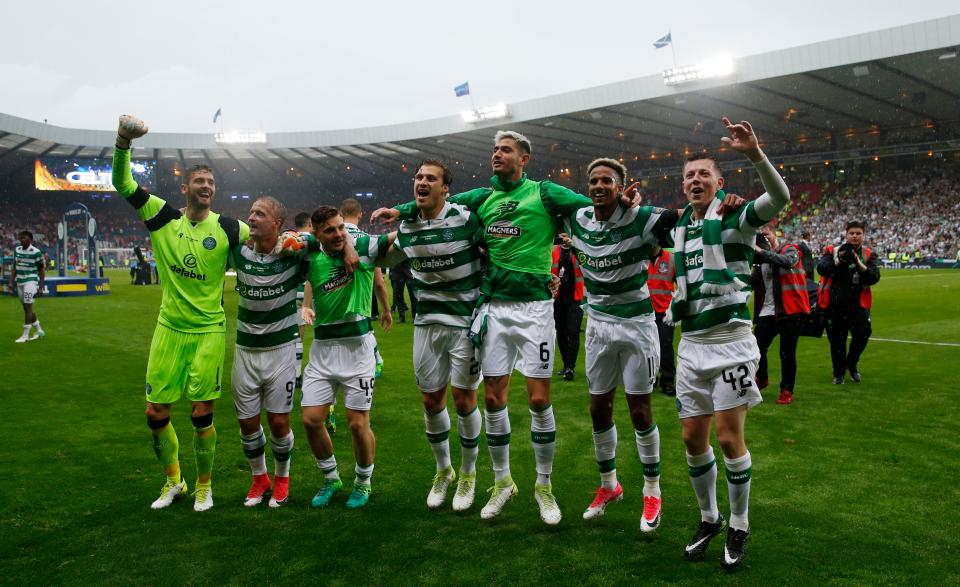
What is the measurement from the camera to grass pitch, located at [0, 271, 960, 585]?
3.79 m

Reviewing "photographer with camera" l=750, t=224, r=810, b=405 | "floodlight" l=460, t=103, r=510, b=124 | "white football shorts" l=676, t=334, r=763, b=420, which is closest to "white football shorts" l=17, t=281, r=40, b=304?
"photographer with camera" l=750, t=224, r=810, b=405

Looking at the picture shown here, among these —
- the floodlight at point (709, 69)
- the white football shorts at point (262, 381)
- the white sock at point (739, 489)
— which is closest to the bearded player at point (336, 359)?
the white football shorts at point (262, 381)

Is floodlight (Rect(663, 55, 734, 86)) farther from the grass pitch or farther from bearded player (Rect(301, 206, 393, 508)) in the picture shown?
bearded player (Rect(301, 206, 393, 508))

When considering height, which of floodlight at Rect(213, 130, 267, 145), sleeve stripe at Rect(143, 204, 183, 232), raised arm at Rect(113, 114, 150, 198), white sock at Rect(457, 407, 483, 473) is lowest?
white sock at Rect(457, 407, 483, 473)

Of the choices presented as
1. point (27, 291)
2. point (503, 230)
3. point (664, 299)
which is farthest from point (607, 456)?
point (27, 291)

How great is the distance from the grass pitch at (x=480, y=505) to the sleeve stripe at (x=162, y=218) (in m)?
2.00

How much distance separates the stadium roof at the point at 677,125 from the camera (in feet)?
95.6

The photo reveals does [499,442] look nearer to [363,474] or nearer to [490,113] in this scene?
→ [363,474]

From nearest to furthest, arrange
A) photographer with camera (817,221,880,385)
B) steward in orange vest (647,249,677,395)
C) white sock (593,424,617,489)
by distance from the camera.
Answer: white sock (593,424,617,489)
steward in orange vest (647,249,677,395)
photographer with camera (817,221,880,385)

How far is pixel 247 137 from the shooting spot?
46.2 m

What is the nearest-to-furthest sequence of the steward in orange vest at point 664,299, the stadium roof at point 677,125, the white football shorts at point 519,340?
the white football shorts at point 519,340 → the steward in orange vest at point 664,299 → the stadium roof at point 677,125

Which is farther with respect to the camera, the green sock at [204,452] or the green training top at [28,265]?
the green training top at [28,265]

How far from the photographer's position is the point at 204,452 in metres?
4.91

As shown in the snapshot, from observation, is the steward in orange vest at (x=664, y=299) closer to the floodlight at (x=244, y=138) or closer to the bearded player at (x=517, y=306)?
the bearded player at (x=517, y=306)
